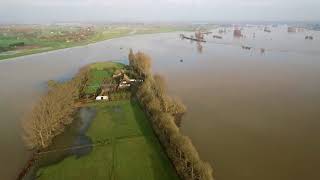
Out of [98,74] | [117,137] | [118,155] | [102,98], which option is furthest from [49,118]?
[98,74]

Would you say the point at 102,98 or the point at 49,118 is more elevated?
the point at 49,118

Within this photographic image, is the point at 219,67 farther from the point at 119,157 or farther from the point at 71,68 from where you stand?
the point at 119,157

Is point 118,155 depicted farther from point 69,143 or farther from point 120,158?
point 69,143

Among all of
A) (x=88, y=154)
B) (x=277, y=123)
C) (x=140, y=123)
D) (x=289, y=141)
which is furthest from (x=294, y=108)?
(x=88, y=154)

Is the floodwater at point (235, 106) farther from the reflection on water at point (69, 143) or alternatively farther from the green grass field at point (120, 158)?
the green grass field at point (120, 158)

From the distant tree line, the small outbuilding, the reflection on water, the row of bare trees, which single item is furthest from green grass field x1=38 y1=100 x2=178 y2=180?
the small outbuilding
